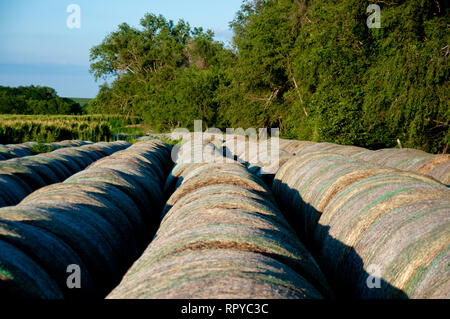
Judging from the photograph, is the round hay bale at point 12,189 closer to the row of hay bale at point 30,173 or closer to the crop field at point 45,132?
the row of hay bale at point 30,173

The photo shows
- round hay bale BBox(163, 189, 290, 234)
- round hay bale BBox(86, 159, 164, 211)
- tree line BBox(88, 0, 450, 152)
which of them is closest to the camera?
round hay bale BBox(163, 189, 290, 234)

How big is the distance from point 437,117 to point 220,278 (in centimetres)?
1549

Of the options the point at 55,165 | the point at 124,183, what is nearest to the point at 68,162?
the point at 55,165

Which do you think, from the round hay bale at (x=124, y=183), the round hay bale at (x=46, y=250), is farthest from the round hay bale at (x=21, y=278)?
the round hay bale at (x=124, y=183)

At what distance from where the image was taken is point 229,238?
7.84ft

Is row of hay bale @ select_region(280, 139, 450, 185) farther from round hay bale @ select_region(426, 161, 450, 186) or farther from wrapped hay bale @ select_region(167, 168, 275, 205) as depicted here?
wrapped hay bale @ select_region(167, 168, 275, 205)

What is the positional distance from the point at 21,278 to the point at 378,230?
2.97 metres

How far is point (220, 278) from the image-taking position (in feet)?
6.04

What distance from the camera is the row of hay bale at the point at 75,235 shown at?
2.26 m

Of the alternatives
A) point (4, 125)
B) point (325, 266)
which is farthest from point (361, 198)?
point (4, 125)

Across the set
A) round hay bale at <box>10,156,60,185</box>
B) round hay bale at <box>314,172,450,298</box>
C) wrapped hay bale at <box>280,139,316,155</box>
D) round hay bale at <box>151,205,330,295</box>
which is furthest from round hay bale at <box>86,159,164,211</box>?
wrapped hay bale at <box>280,139,316,155</box>

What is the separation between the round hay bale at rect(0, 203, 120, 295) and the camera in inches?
117

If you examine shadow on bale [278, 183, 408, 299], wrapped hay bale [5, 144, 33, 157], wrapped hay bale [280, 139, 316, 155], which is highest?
wrapped hay bale [5, 144, 33, 157]

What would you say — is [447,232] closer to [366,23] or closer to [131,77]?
[366,23]
